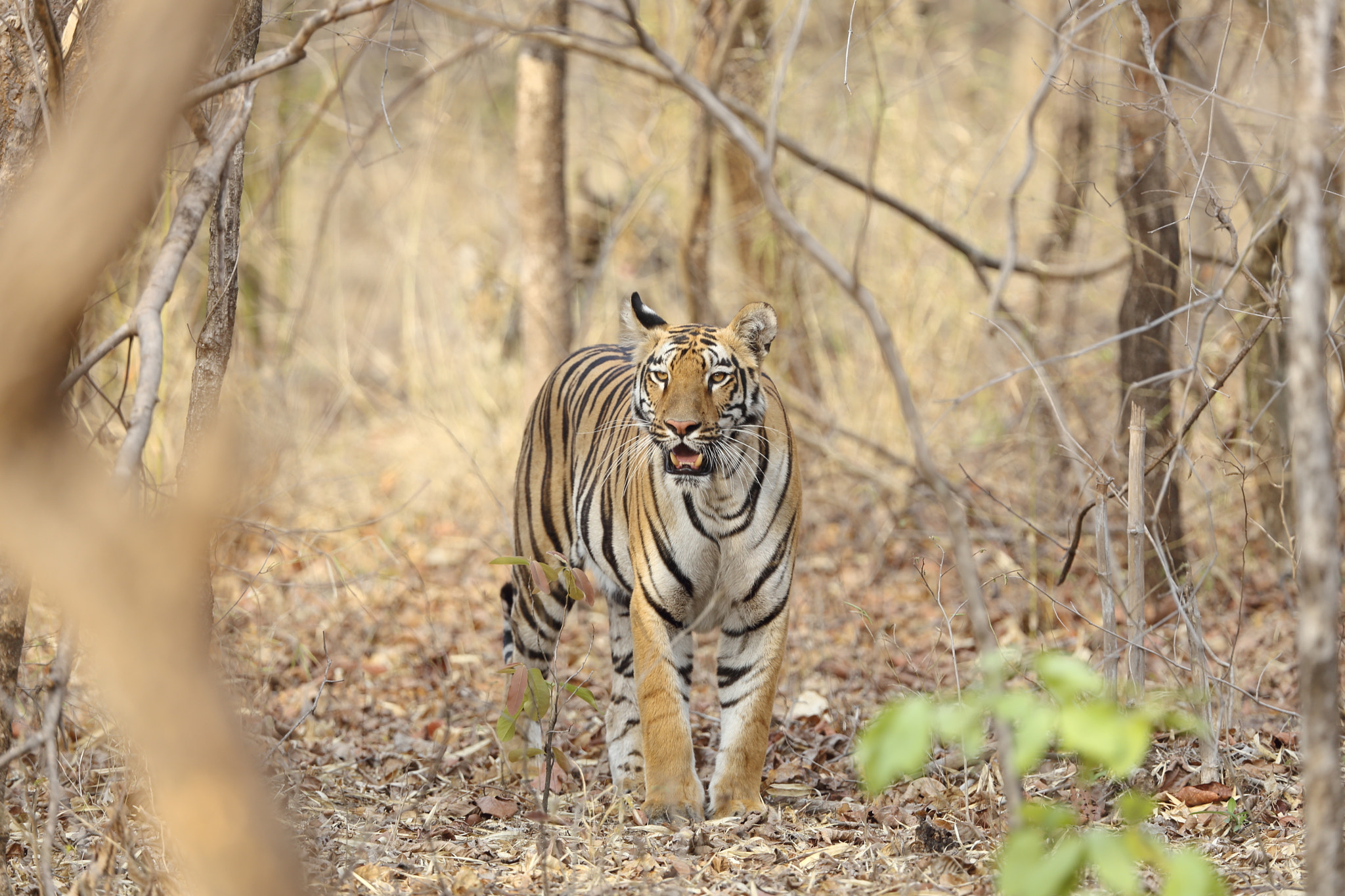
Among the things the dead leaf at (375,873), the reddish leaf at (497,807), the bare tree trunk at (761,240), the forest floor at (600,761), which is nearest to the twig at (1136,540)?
the forest floor at (600,761)

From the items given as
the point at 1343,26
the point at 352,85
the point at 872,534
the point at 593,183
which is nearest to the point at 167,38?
the point at 1343,26

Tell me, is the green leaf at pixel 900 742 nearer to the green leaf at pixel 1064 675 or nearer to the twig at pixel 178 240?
the green leaf at pixel 1064 675

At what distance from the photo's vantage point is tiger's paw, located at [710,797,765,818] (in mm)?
3834

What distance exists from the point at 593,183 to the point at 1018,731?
374 inches

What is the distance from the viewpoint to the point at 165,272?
2521mm

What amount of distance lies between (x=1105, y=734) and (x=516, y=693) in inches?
87.9

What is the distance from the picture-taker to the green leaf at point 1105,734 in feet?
5.40

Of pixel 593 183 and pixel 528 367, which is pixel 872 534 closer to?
pixel 528 367

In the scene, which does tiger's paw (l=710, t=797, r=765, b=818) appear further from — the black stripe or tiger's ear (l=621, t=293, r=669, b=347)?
tiger's ear (l=621, t=293, r=669, b=347)

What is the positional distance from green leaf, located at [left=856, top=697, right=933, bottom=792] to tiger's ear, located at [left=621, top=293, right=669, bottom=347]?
2.64 m

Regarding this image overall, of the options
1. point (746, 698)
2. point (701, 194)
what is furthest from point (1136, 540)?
point (701, 194)

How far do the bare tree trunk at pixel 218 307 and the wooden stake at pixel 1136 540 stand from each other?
8.42 feet

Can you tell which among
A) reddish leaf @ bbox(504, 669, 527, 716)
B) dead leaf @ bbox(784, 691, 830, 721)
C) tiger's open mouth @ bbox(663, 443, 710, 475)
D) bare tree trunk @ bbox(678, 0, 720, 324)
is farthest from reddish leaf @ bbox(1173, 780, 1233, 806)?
bare tree trunk @ bbox(678, 0, 720, 324)

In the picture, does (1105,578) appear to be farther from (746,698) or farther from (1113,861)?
(1113,861)
